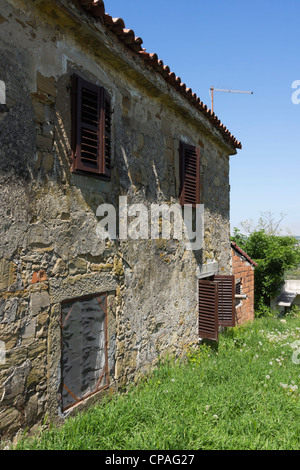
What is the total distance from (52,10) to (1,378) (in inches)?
130

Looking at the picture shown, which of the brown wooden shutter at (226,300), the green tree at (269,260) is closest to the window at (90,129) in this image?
the brown wooden shutter at (226,300)

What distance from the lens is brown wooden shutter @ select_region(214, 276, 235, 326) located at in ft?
22.3

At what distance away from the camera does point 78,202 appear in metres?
3.42

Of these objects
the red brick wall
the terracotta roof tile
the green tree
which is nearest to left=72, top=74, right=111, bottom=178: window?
the terracotta roof tile

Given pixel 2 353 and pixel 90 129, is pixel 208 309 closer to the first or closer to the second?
pixel 90 129

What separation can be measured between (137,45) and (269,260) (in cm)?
1067

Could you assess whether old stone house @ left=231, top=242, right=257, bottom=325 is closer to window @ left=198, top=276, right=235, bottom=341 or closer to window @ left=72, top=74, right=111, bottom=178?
window @ left=198, top=276, right=235, bottom=341

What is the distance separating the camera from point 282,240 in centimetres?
1340

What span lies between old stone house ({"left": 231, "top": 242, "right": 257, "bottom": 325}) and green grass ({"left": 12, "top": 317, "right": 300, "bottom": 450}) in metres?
3.60

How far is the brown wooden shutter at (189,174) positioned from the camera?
18.2 feet

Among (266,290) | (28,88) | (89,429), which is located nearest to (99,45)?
(28,88)

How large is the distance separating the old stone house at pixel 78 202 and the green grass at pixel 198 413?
28cm

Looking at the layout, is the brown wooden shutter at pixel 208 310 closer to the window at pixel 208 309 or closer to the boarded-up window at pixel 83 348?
the window at pixel 208 309
